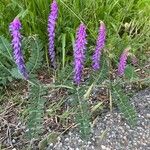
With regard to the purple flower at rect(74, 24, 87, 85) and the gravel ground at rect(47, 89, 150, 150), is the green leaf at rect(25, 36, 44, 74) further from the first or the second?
the gravel ground at rect(47, 89, 150, 150)

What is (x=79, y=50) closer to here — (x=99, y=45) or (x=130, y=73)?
(x=99, y=45)

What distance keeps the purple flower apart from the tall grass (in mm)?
308

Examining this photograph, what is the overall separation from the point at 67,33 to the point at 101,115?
56 centimetres

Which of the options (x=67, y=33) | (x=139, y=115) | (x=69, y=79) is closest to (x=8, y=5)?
A: (x=67, y=33)

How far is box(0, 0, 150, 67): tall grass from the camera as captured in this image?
2.55 meters

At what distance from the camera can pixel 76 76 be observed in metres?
2.21

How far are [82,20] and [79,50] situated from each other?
526mm

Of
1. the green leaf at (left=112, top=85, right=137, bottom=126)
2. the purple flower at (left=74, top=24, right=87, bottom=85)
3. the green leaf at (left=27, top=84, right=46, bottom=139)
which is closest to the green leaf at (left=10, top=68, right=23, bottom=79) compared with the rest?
the green leaf at (left=27, top=84, right=46, bottom=139)

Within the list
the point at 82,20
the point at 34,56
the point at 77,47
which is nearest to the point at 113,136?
the point at 77,47

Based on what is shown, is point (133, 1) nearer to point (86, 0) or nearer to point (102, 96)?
point (86, 0)

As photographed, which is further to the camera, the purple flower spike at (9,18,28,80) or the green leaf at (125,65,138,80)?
the green leaf at (125,65,138,80)

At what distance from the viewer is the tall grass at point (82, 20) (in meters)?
2.55

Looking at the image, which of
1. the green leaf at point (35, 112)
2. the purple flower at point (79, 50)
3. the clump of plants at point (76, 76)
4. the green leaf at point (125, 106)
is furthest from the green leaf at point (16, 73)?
the green leaf at point (125, 106)

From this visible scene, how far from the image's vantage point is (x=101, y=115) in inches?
89.7
